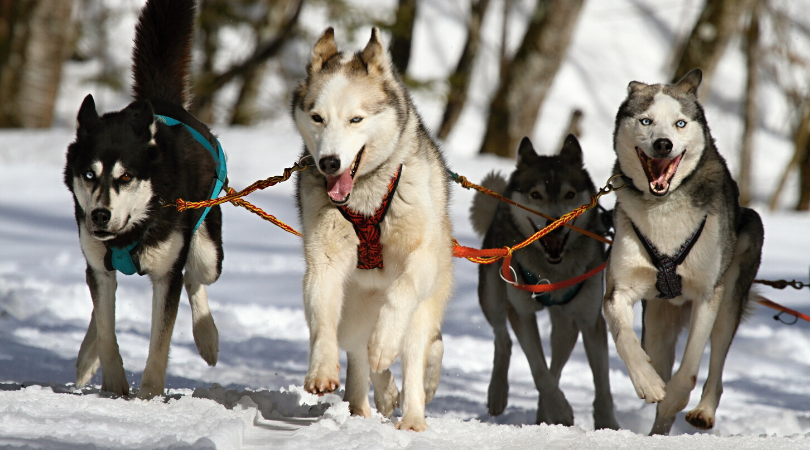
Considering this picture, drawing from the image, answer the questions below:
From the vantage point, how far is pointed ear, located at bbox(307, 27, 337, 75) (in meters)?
3.48

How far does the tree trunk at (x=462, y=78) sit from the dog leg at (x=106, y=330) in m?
11.4

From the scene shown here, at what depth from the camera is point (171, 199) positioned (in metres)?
3.86

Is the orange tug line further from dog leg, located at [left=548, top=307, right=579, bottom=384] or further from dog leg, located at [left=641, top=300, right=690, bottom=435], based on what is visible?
dog leg, located at [left=548, top=307, right=579, bottom=384]

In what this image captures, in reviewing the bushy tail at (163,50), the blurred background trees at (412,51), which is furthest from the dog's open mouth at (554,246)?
the blurred background trees at (412,51)

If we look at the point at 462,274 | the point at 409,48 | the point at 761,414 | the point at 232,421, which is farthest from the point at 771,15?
the point at 232,421

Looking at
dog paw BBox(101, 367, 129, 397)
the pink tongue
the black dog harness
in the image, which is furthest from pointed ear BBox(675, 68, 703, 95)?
dog paw BBox(101, 367, 129, 397)

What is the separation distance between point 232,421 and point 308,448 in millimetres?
374

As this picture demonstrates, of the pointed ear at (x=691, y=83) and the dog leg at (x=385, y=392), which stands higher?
the pointed ear at (x=691, y=83)

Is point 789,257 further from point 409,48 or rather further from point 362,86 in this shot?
point 362,86

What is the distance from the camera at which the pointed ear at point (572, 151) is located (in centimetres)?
536

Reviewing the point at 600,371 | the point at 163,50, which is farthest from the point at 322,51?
the point at 600,371

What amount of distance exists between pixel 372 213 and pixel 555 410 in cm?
184

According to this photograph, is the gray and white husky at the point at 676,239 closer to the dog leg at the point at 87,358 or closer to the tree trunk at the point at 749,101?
the dog leg at the point at 87,358

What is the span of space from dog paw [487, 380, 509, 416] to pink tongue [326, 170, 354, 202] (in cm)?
216
